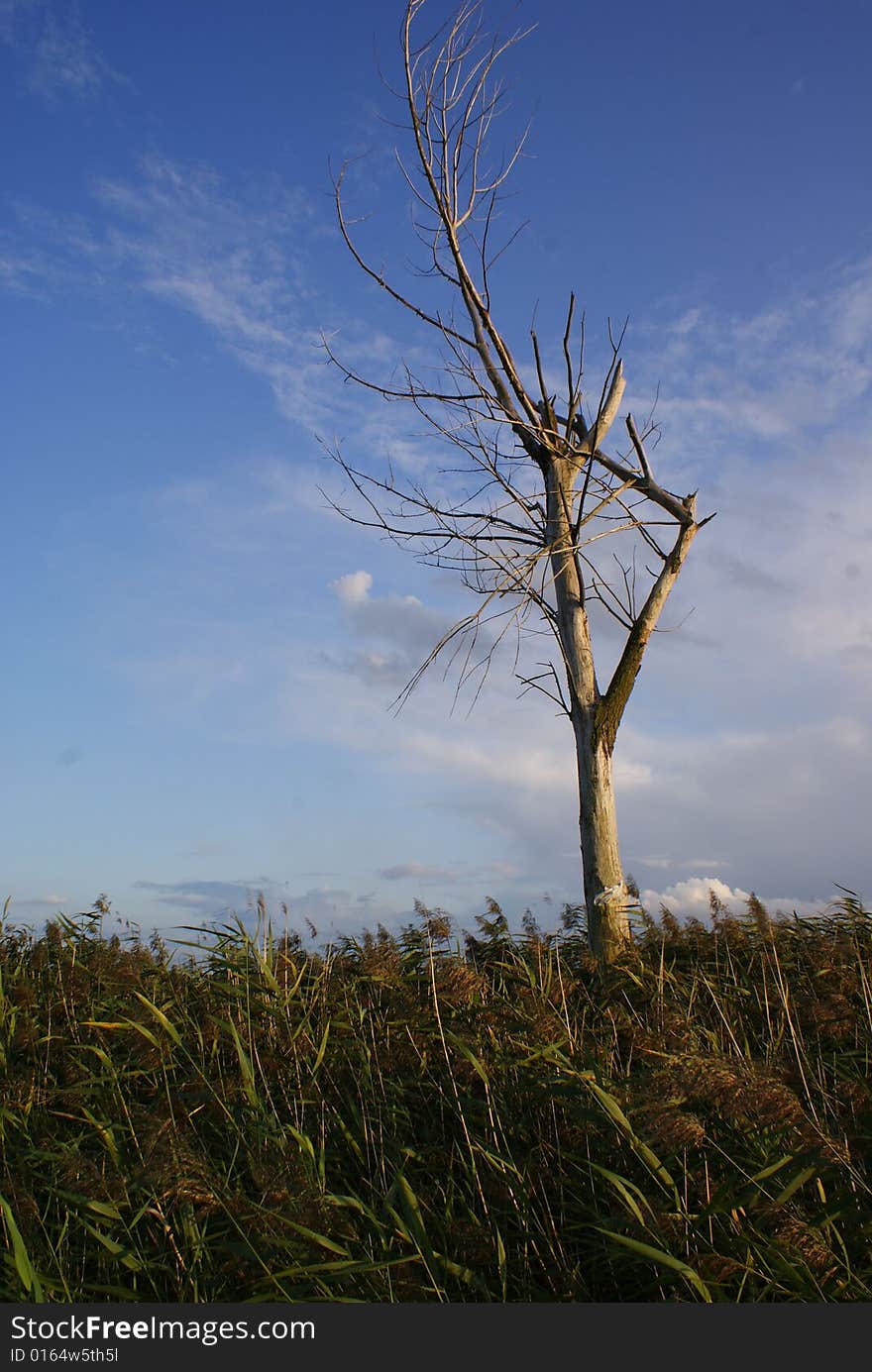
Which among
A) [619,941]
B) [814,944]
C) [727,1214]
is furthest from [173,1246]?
[814,944]

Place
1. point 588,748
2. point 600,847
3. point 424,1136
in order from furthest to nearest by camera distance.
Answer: point 588,748 → point 600,847 → point 424,1136

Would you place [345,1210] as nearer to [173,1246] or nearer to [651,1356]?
[173,1246]

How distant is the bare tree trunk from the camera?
735cm

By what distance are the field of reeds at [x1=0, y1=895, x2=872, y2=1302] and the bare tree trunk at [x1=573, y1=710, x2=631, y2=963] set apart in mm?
966

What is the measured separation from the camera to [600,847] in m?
7.49

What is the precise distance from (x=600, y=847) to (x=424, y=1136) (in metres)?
3.40

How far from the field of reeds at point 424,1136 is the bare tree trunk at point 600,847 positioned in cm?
97

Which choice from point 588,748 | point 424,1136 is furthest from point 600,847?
point 424,1136

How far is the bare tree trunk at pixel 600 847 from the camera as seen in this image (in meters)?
7.35

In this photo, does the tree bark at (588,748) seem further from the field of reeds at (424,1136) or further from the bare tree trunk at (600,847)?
the field of reeds at (424,1136)

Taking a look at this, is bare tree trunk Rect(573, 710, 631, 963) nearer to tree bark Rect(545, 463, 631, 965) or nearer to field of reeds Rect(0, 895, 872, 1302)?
tree bark Rect(545, 463, 631, 965)

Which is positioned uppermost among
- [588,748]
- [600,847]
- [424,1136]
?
[588,748]

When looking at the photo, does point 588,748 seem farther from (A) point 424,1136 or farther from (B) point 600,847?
(A) point 424,1136

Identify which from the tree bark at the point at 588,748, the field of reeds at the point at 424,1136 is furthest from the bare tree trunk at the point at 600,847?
the field of reeds at the point at 424,1136
